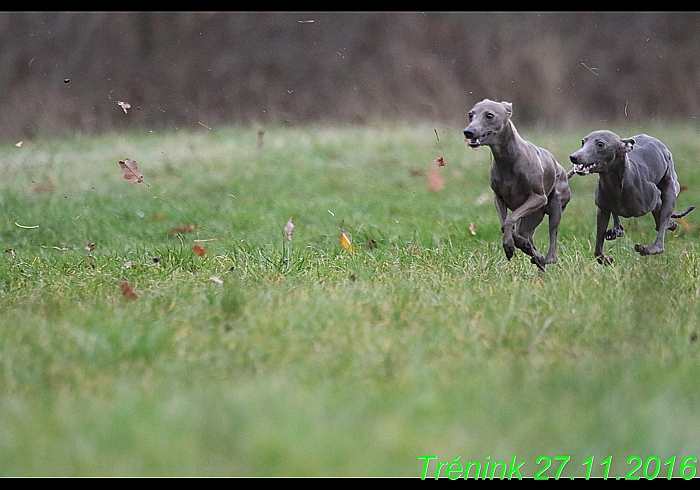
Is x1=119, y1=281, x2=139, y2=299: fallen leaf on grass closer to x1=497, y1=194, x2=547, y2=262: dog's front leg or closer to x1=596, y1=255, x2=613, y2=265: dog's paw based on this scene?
x1=497, y1=194, x2=547, y2=262: dog's front leg

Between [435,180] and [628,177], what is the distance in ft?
17.3

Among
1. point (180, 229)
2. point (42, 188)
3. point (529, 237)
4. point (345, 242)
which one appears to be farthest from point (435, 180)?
point (529, 237)

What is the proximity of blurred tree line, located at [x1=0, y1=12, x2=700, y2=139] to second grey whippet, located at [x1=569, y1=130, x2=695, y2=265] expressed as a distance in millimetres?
12282

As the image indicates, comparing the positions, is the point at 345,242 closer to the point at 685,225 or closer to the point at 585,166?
the point at 585,166

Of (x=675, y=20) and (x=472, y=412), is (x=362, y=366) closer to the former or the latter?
(x=472, y=412)

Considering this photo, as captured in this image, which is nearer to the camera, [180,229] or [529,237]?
[529,237]

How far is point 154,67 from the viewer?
70.7 ft

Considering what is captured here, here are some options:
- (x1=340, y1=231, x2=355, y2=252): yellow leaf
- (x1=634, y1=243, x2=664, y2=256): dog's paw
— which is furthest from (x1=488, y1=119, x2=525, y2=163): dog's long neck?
(x1=340, y1=231, x2=355, y2=252): yellow leaf

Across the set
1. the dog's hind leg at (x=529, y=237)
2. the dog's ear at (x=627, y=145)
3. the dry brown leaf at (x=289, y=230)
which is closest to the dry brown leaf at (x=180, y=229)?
the dry brown leaf at (x=289, y=230)

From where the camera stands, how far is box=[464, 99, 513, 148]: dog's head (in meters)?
5.39

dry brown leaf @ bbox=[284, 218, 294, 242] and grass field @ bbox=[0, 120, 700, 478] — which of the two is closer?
grass field @ bbox=[0, 120, 700, 478]

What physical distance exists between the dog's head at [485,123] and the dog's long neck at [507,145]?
0.14ft

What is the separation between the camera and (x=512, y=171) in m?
5.66
